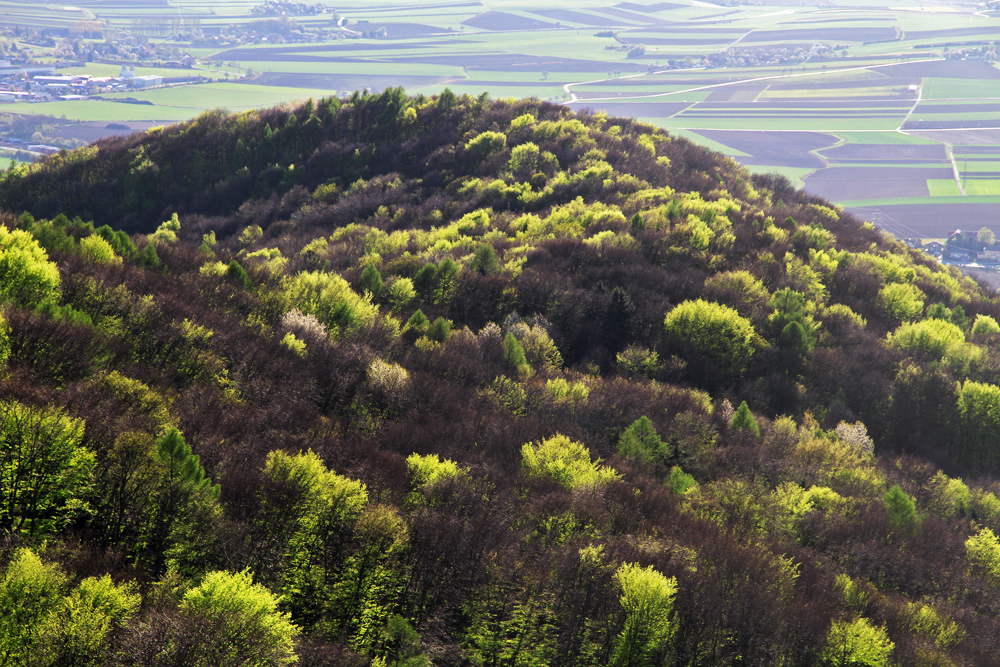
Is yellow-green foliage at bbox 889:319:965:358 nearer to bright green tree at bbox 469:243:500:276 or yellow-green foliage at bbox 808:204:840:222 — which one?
bright green tree at bbox 469:243:500:276

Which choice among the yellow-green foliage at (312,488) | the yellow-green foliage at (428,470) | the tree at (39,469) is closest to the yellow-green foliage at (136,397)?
the tree at (39,469)

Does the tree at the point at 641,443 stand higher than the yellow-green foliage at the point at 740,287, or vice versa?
the yellow-green foliage at the point at 740,287

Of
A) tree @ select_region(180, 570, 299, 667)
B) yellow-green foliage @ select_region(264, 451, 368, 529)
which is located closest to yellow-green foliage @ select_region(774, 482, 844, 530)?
yellow-green foliage @ select_region(264, 451, 368, 529)

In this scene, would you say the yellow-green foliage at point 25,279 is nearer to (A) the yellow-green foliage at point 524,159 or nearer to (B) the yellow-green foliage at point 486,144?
(A) the yellow-green foliage at point 524,159

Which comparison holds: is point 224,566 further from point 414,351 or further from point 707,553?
point 414,351

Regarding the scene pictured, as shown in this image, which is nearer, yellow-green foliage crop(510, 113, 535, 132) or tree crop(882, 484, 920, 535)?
tree crop(882, 484, 920, 535)

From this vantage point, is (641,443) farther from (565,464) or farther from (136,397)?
(136,397)
